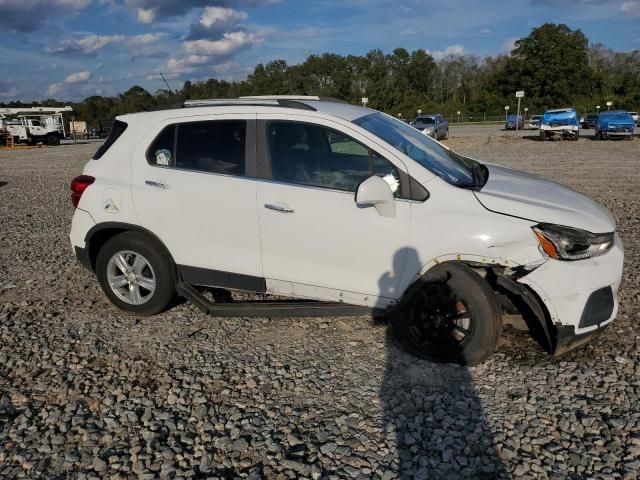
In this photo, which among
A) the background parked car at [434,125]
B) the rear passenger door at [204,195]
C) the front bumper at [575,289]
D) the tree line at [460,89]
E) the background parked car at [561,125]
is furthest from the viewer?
the tree line at [460,89]

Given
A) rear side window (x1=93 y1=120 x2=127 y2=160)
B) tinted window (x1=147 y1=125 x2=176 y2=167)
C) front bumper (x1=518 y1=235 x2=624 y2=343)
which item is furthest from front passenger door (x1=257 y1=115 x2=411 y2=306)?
rear side window (x1=93 y1=120 x2=127 y2=160)

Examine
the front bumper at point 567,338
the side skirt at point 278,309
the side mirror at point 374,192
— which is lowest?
the front bumper at point 567,338

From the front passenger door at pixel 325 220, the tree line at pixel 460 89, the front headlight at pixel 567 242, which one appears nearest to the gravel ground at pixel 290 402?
the front passenger door at pixel 325 220

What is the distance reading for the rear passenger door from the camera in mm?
4223

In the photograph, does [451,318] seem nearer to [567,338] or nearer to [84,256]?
[567,338]

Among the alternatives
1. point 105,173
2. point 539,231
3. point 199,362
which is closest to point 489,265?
point 539,231

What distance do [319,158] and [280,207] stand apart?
48 centimetres

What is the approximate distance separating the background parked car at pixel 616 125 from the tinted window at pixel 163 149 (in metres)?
29.1

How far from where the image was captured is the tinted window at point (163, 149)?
14.8 ft

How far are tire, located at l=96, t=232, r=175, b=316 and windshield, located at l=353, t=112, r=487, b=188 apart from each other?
6.71 feet

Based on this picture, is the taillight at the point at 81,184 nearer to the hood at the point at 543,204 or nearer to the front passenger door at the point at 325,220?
the front passenger door at the point at 325,220

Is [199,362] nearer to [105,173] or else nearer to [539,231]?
[105,173]

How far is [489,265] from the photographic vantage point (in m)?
3.66

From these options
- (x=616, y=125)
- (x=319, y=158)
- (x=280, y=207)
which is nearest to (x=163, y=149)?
(x=280, y=207)
